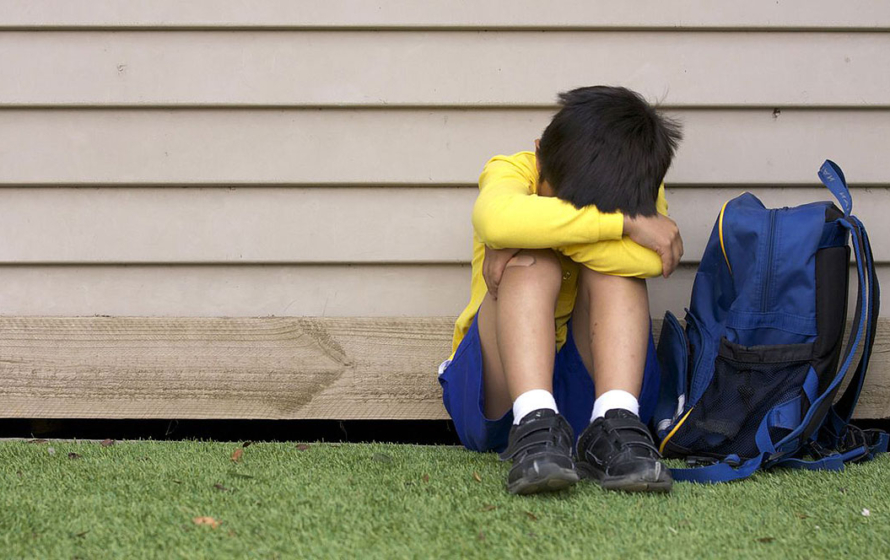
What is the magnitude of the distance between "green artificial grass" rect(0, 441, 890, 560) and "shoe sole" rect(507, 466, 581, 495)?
0.09ft

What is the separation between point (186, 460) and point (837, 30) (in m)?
2.12

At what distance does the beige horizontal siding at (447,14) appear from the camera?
2.39 m

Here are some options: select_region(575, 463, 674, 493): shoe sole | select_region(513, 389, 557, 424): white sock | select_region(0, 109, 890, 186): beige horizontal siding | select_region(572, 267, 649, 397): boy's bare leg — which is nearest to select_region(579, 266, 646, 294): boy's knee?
select_region(572, 267, 649, 397): boy's bare leg

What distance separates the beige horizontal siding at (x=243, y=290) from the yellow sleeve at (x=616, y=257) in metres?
0.54

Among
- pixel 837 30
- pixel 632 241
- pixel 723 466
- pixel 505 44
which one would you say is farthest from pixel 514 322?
pixel 837 30

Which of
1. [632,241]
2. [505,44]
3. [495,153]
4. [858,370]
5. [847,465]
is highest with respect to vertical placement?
[505,44]

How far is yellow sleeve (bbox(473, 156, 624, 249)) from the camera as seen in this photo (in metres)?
1.98

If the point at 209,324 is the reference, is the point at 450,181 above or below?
above

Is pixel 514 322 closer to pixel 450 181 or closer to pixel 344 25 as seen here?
pixel 450 181

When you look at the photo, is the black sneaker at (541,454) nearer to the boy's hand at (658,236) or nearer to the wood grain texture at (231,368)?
the boy's hand at (658,236)

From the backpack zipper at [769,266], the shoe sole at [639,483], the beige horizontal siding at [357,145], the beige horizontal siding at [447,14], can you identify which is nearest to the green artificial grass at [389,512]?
the shoe sole at [639,483]

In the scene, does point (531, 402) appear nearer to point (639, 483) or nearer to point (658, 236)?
point (639, 483)

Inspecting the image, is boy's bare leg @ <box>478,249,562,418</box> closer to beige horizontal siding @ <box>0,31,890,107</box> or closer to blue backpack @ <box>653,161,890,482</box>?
blue backpack @ <box>653,161,890,482</box>

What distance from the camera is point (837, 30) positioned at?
2455 millimetres
